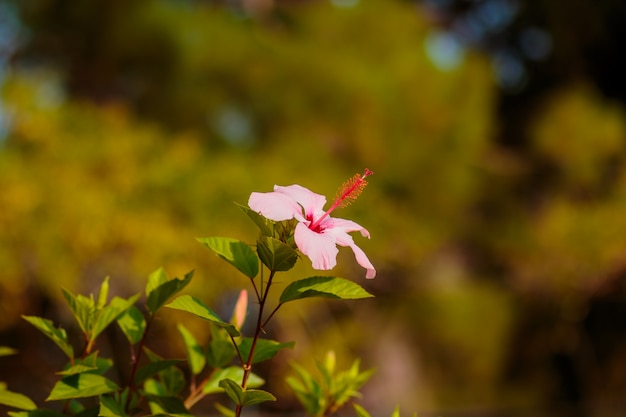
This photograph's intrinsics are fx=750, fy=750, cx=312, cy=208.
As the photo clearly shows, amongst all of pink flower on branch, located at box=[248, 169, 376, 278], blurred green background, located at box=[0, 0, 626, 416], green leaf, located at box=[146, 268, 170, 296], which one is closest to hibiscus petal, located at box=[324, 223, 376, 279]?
pink flower on branch, located at box=[248, 169, 376, 278]

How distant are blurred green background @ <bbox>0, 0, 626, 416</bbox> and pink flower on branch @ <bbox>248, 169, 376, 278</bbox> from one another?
1.58 m

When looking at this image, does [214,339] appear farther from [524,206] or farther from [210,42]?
[524,206]

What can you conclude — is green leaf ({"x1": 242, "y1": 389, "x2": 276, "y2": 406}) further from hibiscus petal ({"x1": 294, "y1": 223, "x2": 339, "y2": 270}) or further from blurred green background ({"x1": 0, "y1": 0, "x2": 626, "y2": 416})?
blurred green background ({"x1": 0, "y1": 0, "x2": 626, "y2": 416})

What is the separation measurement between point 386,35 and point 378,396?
4.96 feet

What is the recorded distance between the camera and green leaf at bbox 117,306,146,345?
0.46 m

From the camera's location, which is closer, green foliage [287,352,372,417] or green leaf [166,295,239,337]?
green leaf [166,295,239,337]

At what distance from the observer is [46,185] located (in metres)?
1.96

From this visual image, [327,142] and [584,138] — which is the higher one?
[584,138]

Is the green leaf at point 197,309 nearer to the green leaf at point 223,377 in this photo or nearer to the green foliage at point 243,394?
the green foliage at point 243,394

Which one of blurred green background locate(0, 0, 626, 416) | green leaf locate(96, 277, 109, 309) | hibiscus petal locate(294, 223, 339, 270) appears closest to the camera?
hibiscus petal locate(294, 223, 339, 270)

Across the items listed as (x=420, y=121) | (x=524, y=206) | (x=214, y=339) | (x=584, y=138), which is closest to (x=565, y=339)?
(x=524, y=206)

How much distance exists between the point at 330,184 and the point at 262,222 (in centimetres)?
215

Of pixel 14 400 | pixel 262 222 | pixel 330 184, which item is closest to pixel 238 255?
pixel 262 222

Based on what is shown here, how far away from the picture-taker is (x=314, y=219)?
0.40m
